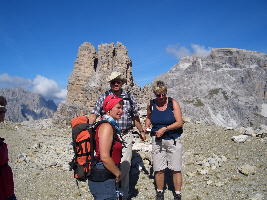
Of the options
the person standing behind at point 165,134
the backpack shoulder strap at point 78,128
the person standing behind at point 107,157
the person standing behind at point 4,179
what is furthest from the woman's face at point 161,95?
the person standing behind at point 4,179

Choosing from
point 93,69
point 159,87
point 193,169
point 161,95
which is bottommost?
point 193,169

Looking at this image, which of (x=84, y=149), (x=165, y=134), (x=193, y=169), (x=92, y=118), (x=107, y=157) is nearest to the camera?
(x=107, y=157)

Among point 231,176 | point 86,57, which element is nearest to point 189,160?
point 231,176

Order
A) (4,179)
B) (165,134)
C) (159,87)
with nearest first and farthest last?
1. (4,179)
2. (159,87)
3. (165,134)

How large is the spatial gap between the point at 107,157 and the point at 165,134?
127 inches

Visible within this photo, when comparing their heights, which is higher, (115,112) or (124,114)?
(124,114)

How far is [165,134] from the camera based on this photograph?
7.54 metres

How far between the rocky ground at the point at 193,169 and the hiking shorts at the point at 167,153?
1262 mm

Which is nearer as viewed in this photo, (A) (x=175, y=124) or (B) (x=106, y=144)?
(B) (x=106, y=144)

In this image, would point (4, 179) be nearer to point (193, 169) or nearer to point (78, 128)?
point (78, 128)

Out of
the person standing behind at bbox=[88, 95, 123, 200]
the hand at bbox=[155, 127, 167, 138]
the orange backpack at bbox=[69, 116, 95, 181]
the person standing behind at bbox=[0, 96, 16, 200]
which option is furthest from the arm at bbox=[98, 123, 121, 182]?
the hand at bbox=[155, 127, 167, 138]

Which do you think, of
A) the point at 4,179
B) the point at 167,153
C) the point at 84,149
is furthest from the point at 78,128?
the point at 167,153

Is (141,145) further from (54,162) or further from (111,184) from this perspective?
(111,184)

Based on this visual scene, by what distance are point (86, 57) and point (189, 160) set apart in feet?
126
